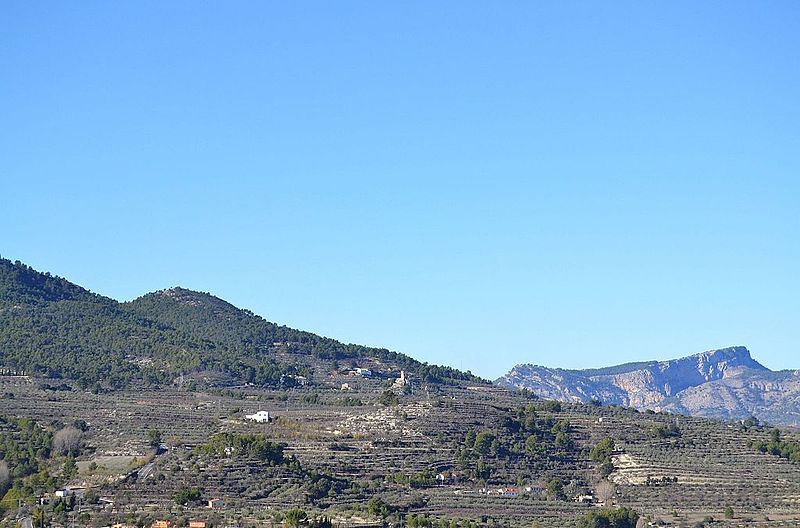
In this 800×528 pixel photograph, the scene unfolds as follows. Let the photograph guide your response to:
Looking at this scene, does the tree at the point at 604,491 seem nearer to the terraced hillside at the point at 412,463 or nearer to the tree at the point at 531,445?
the terraced hillside at the point at 412,463

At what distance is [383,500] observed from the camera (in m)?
79.4

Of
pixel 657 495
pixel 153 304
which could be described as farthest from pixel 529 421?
pixel 153 304

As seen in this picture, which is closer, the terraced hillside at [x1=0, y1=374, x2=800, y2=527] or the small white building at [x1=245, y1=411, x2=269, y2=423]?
the terraced hillside at [x1=0, y1=374, x2=800, y2=527]

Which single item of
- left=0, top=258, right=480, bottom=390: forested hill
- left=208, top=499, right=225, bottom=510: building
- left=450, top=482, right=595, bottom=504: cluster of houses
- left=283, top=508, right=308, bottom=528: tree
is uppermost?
left=0, top=258, right=480, bottom=390: forested hill

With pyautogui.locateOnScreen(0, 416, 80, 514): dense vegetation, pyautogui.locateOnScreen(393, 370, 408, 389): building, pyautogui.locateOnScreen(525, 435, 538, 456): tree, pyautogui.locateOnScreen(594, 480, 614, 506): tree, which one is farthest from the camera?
pyautogui.locateOnScreen(393, 370, 408, 389): building

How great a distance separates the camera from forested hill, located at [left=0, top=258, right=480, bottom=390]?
12181 centimetres

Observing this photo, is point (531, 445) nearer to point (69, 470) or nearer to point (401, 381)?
point (69, 470)

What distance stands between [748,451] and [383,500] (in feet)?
85.0

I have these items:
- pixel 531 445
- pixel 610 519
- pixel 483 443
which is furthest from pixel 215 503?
pixel 531 445

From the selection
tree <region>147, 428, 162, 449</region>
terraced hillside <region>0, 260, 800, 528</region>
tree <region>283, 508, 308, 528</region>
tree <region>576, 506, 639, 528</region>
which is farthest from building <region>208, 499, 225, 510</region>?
tree <region>576, 506, 639, 528</region>

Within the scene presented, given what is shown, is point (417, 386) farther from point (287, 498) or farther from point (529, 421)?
point (287, 498)

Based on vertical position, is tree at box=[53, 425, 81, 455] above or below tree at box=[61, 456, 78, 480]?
above

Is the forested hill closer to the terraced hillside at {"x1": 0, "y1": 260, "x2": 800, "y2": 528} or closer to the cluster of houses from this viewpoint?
the terraced hillside at {"x1": 0, "y1": 260, "x2": 800, "y2": 528}

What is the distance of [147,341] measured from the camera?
431 ft
